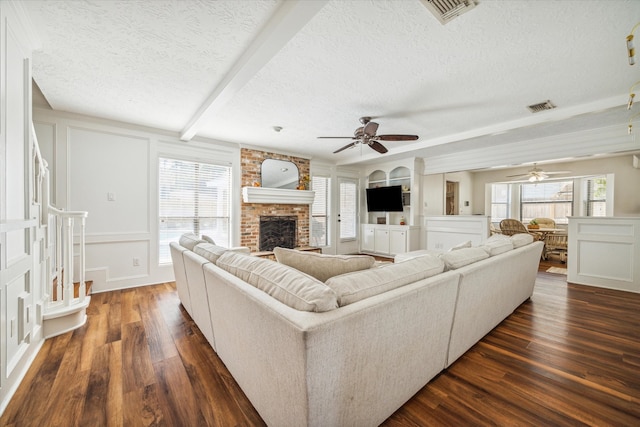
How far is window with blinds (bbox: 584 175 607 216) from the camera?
6.11m

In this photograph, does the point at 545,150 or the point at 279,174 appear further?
the point at 279,174

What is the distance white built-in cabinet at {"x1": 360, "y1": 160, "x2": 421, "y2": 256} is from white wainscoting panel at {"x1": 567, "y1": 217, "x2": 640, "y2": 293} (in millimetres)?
2566

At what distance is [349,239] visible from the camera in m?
6.60

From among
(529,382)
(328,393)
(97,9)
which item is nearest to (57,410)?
(328,393)

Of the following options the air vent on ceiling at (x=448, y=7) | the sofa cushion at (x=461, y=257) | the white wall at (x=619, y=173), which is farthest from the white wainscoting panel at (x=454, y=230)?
the air vent on ceiling at (x=448, y=7)

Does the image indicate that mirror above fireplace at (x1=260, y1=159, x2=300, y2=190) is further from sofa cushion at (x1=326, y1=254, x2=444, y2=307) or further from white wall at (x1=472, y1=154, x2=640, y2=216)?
white wall at (x1=472, y1=154, x2=640, y2=216)

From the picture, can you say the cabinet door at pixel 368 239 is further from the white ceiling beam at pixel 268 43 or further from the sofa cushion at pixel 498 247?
the white ceiling beam at pixel 268 43

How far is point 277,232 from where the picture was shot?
527cm

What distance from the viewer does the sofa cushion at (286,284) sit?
3.37ft

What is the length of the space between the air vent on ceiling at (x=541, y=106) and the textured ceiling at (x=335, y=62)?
72mm

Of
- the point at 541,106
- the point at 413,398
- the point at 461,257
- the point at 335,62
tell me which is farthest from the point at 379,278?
the point at 541,106

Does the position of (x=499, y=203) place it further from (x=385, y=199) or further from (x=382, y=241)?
(x=382, y=241)

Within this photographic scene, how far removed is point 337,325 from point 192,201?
408 cm

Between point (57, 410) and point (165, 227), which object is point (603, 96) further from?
point (165, 227)
